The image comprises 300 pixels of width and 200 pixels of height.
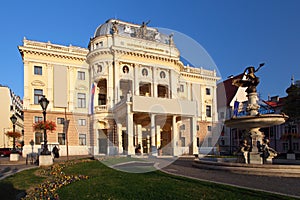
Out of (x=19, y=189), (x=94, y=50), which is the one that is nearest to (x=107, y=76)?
(x=94, y=50)

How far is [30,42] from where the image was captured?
133 feet

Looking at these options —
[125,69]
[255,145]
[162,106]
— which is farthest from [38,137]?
[255,145]

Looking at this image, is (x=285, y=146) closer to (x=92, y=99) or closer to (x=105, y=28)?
(x=92, y=99)

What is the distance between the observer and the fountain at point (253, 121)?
47.1 feet

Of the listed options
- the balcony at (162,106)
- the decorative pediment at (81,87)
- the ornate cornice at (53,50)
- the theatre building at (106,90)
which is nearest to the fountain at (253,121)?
the balcony at (162,106)

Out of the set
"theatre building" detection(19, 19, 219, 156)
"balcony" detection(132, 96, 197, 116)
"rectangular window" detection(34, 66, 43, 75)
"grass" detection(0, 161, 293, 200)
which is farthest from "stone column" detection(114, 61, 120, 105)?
"grass" detection(0, 161, 293, 200)

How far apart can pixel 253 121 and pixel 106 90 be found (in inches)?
1236

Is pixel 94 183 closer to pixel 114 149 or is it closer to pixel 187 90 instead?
pixel 114 149

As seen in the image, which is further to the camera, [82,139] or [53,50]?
[82,139]

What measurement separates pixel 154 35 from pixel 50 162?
103 feet

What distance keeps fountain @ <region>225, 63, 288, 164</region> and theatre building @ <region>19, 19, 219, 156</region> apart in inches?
798

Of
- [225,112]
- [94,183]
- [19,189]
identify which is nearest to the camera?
[94,183]

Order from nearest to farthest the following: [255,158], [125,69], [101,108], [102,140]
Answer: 1. [255,158]
2. [101,108]
3. [102,140]
4. [125,69]

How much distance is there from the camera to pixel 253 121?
570 inches
